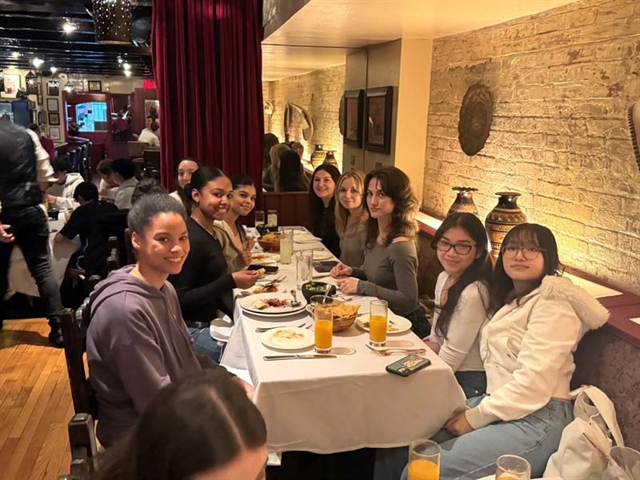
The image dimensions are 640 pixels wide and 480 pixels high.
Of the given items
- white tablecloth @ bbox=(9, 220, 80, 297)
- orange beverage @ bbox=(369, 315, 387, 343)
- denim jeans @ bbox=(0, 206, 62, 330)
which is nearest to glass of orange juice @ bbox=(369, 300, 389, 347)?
orange beverage @ bbox=(369, 315, 387, 343)

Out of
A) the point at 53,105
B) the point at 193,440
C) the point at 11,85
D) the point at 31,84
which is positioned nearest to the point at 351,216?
the point at 193,440

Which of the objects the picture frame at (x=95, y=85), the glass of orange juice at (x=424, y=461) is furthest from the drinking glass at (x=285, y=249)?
the picture frame at (x=95, y=85)

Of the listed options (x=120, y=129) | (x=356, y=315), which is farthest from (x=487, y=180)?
(x=120, y=129)

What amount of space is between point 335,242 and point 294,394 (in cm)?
220

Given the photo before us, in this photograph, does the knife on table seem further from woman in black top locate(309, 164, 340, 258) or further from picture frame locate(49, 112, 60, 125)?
picture frame locate(49, 112, 60, 125)

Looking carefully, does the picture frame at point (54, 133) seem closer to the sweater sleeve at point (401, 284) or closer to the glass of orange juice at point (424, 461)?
the sweater sleeve at point (401, 284)

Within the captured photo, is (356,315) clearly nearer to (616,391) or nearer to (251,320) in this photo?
(251,320)

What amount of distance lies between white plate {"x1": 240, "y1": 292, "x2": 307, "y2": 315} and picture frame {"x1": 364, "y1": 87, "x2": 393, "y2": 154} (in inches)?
87.3

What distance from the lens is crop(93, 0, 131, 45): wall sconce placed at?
2.80 m

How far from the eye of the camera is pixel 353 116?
5.32m

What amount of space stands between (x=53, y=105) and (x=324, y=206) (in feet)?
44.3

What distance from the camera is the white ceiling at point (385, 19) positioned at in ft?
9.33

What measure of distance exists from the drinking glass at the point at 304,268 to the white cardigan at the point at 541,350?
978mm

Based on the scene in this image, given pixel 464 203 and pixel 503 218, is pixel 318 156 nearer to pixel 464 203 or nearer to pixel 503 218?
pixel 464 203
